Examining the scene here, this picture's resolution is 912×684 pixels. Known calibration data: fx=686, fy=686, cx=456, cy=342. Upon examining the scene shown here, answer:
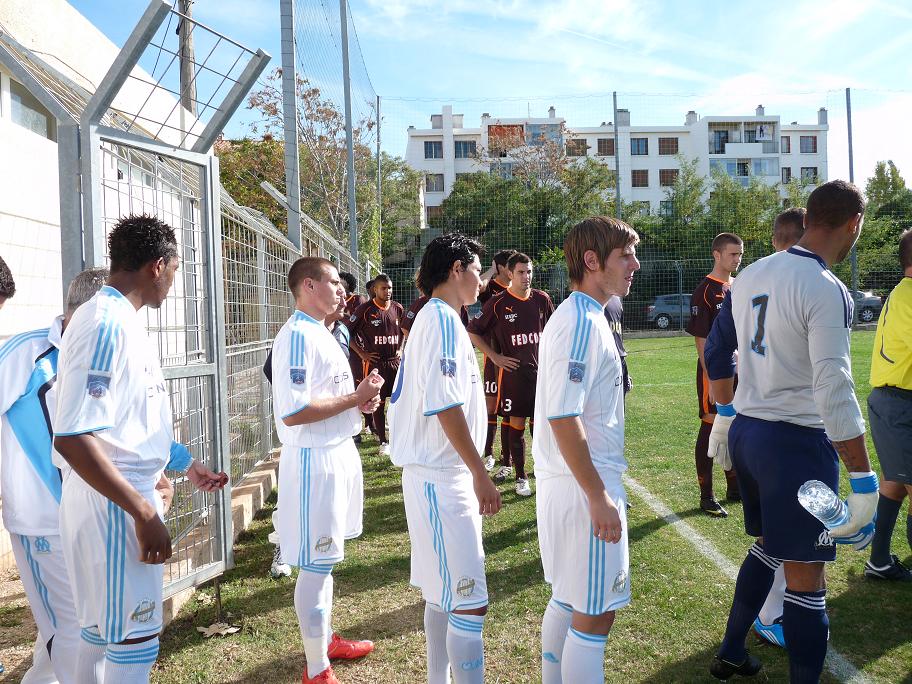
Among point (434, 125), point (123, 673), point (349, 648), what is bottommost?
point (349, 648)

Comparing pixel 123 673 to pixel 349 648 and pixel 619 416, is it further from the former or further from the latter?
pixel 619 416

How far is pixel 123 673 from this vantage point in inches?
83.7

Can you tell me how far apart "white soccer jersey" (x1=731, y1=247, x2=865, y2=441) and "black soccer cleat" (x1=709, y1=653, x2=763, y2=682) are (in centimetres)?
113

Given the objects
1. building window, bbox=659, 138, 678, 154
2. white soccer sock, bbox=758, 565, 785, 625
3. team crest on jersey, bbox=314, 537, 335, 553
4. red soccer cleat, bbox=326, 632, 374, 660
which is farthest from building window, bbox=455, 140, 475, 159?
team crest on jersey, bbox=314, 537, 335, 553

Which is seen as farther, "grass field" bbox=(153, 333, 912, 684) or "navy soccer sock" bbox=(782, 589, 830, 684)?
"grass field" bbox=(153, 333, 912, 684)

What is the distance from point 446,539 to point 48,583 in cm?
156

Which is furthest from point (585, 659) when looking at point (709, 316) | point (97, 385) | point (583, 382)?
point (709, 316)

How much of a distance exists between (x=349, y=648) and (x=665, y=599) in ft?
5.78

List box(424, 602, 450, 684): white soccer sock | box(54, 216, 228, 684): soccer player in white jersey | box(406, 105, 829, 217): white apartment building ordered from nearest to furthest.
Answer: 1. box(54, 216, 228, 684): soccer player in white jersey
2. box(424, 602, 450, 684): white soccer sock
3. box(406, 105, 829, 217): white apartment building

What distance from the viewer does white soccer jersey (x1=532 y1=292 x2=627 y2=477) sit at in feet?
7.51

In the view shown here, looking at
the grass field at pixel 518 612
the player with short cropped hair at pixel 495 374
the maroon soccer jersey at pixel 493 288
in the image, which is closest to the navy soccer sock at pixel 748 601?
the grass field at pixel 518 612

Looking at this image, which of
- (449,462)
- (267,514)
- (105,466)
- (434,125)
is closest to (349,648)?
(449,462)

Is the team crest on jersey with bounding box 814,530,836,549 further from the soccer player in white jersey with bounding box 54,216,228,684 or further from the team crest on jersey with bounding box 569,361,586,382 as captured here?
the soccer player in white jersey with bounding box 54,216,228,684

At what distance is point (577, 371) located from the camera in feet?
7.52
